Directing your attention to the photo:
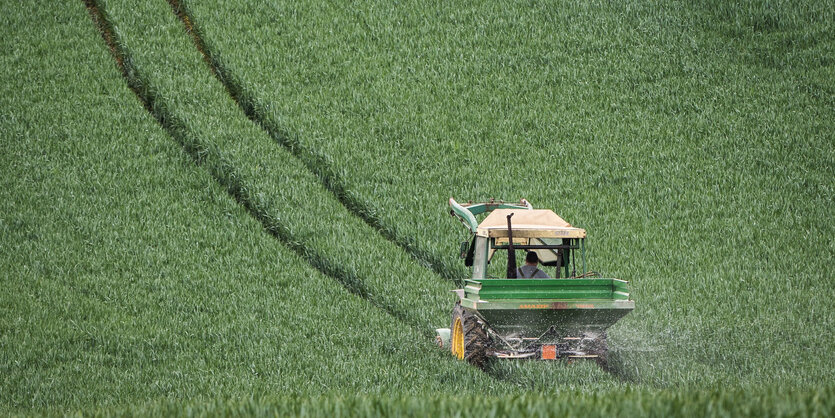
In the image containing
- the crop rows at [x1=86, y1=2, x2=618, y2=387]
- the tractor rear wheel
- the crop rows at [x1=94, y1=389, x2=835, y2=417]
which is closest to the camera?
the crop rows at [x1=94, y1=389, x2=835, y2=417]

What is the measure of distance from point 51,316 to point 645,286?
31.2ft

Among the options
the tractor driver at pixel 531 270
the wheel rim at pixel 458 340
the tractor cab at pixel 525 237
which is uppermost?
the tractor cab at pixel 525 237

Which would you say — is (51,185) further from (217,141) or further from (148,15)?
(148,15)

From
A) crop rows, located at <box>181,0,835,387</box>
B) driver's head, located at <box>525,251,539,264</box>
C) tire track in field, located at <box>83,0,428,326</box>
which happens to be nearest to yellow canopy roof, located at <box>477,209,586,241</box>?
driver's head, located at <box>525,251,539,264</box>

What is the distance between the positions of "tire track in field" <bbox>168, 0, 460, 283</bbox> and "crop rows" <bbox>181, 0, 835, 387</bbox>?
99mm

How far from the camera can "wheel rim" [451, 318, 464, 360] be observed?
37.0 ft

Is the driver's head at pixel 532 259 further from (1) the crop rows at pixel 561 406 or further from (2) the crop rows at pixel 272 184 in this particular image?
(1) the crop rows at pixel 561 406

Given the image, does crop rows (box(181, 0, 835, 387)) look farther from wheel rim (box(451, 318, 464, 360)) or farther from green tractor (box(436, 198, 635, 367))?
wheel rim (box(451, 318, 464, 360))

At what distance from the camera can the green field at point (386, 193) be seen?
33.8 ft

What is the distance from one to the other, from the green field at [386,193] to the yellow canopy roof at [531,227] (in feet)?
5.76

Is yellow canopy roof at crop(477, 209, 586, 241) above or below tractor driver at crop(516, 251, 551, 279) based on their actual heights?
above

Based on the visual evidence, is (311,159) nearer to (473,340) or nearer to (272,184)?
(272,184)

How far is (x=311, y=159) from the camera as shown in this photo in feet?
66.7

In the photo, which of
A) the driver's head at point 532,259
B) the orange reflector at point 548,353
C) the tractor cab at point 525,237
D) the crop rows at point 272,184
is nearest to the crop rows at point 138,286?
the crop rows at point 272,184
